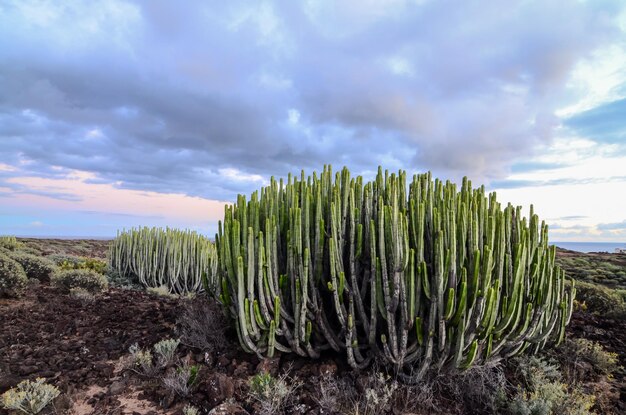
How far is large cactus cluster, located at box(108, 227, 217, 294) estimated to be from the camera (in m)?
11.3

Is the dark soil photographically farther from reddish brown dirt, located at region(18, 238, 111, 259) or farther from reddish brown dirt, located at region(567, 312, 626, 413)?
reddish brown dirt, located at region(18, 238, 111, 259)

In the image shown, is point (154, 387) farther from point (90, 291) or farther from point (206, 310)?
point (90, 291)

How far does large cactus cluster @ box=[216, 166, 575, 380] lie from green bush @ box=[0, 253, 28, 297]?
6.12 metres

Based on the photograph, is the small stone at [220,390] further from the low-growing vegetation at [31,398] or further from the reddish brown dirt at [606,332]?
the reddish brown dirt at [606,332]

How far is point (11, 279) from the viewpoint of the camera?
27.6ft

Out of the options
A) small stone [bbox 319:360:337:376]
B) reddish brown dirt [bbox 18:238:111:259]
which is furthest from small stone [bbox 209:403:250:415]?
reddish brown dirt [bbox 18:238:111:259]

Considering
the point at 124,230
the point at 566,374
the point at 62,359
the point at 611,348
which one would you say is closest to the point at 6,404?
the point at 62,359

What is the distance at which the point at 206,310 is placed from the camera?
5438 mm

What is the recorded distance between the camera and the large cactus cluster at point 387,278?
13.4 ft

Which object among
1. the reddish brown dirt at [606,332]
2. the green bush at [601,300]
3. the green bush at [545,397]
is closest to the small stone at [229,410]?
the green bush at [545,397]

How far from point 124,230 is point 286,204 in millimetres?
10082

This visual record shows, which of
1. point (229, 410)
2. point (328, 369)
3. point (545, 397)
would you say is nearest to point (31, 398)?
point (229, 410)

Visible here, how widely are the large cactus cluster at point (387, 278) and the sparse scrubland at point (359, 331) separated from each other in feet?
0.05

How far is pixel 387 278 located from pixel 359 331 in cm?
84
